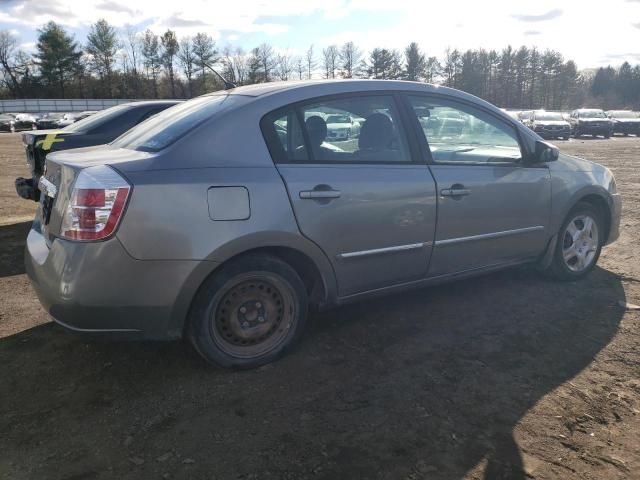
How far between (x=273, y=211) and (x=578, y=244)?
3061mm

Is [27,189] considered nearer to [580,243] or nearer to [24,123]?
[580,243]

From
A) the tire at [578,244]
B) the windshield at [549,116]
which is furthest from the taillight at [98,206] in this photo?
the windshield at [549,116]

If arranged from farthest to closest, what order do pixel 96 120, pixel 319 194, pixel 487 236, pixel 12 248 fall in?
pixel 96 120 → pixel 12 248 → pixel 487 236 → pixel 319 194

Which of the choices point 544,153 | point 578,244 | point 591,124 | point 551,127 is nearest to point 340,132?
point 544,153

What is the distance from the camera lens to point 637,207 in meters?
7.93

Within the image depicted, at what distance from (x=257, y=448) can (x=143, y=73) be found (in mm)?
83918

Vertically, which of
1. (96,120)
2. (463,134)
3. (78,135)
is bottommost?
(463,134)

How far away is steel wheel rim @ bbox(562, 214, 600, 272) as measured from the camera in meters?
4.63

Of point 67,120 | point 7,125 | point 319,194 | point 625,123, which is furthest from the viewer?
point 7,125

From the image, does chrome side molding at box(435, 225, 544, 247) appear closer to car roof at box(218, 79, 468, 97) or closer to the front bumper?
car roof at box(218, 79, 468, 97)

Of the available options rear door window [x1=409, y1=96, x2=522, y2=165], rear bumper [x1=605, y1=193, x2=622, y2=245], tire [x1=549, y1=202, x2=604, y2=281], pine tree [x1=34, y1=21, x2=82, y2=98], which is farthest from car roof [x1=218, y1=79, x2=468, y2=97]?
pine tree [x1=34, y1=21, x2=82, y2=98]

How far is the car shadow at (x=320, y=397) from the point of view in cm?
240

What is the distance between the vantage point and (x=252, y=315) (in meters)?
3.20

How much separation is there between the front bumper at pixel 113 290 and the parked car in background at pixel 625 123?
3792 centimetres
